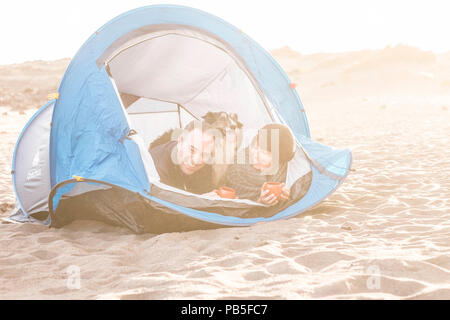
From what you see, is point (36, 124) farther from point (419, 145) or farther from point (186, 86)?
point (419, 145)

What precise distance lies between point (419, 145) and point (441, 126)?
2.59 m

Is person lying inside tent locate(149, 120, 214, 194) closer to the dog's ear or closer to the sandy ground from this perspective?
the sandy ground

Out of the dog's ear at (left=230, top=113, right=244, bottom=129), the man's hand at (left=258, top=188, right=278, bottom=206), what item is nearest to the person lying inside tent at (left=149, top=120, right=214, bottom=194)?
the man's hand at (left=258, top=188, right=278, bottom=206)

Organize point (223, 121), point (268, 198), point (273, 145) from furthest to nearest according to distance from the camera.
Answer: point (223, 121)
point (273, 145)
point (268, 198)

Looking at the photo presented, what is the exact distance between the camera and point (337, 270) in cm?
229

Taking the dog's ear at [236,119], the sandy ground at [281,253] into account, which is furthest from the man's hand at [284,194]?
the dog's ear at [236,119]

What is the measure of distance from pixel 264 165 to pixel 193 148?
659 millimetres

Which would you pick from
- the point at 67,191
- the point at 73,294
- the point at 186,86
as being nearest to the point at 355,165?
the point at 186,86

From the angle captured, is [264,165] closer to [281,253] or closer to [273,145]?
[273,145]

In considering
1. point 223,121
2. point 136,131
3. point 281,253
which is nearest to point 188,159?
point 136,131

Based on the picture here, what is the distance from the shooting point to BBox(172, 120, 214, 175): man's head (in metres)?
3.64

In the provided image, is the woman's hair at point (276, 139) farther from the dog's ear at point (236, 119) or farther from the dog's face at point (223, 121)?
the dog's ear at point (236, 119)

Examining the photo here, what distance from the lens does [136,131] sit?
379 centimetres
